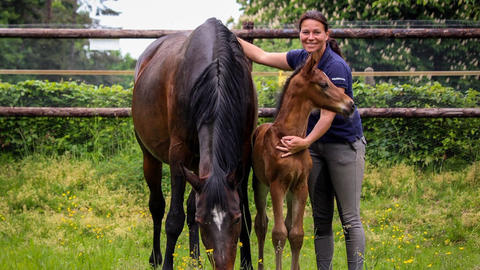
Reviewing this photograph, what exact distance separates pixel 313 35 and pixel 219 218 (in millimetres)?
1490

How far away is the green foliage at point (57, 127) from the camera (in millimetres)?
6688

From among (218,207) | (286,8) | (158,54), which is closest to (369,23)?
(158,54)

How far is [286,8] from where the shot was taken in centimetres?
1294

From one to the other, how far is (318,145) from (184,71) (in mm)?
1102

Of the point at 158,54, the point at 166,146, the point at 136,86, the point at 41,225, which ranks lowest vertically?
the point at 41,225

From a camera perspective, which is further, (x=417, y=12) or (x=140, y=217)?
(x=417, y=12)

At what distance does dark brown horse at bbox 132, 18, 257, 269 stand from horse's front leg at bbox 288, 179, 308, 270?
0.35 m

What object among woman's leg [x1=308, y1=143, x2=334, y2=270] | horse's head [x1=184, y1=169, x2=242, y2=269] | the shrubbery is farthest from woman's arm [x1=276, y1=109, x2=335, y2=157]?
the shrubbery

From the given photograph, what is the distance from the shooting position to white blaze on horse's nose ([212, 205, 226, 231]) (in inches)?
108

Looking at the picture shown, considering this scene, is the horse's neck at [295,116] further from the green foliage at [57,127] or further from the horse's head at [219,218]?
the green foliage at [57,127]

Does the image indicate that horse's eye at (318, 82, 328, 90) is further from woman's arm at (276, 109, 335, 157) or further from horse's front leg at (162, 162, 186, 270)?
horse's front leg at (162, 162, 186, 270)

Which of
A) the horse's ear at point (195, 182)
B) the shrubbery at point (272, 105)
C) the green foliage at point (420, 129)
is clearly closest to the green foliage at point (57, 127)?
the shrubbery at point (272, 105)

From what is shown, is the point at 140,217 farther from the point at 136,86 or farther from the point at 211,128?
the point at 211,128

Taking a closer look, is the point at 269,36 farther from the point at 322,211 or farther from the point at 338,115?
the point at 322,211
